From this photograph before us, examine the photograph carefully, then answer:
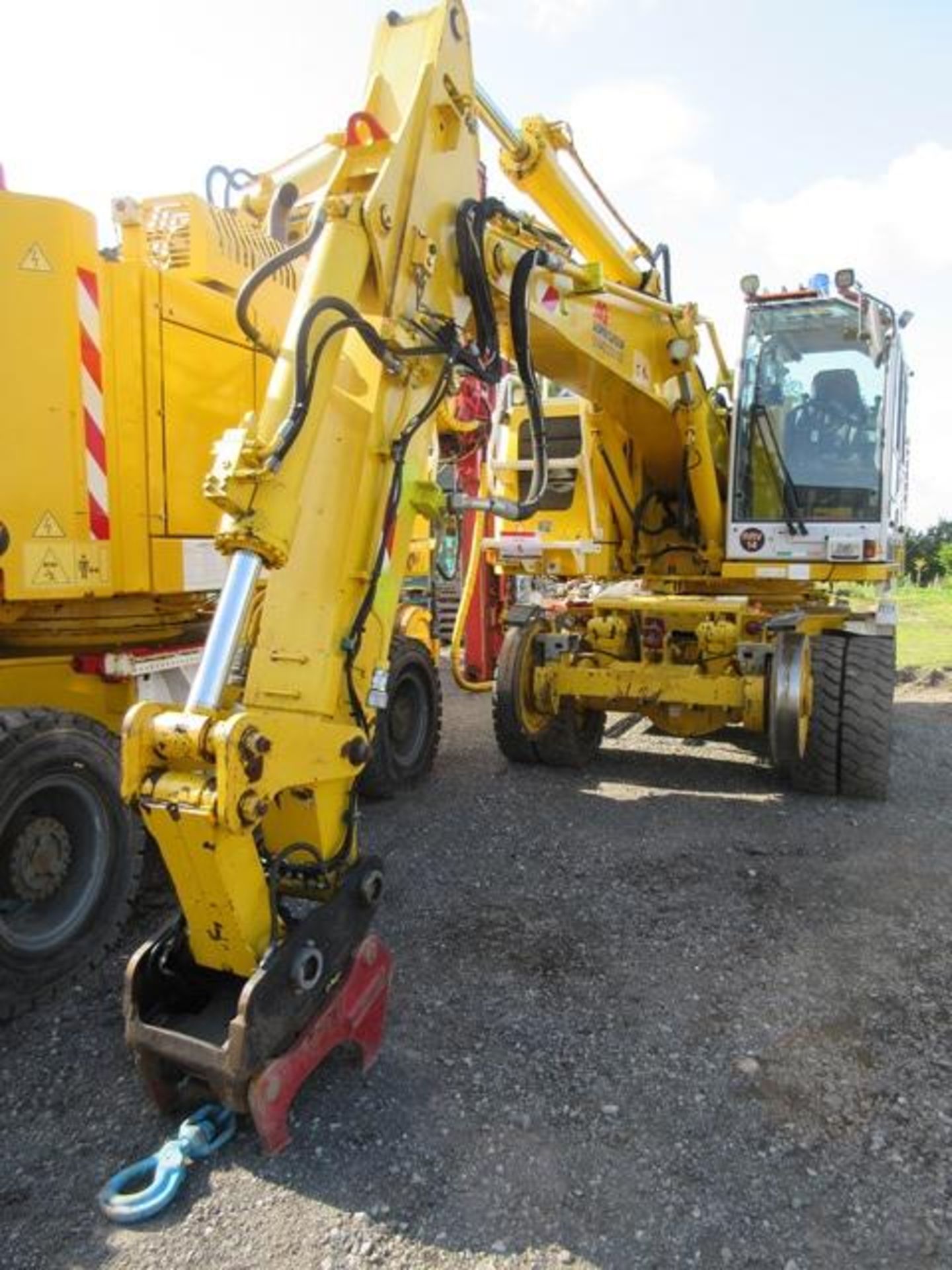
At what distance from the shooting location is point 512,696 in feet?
20.4

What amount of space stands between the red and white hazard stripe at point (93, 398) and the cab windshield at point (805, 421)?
4.09 metres

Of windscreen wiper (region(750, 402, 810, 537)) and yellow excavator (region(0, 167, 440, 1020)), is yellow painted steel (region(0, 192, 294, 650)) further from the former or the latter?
windscreen wiper (region(750, 402, 810, 537))

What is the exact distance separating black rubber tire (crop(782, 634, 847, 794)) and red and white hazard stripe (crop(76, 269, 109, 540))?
13.2 ft

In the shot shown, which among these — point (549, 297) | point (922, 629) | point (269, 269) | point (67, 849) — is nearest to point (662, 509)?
point (549, 297)

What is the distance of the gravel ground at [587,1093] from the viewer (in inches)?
89.6

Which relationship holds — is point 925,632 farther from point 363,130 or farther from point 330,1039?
point 330,1039

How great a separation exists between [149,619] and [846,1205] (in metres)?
3.36

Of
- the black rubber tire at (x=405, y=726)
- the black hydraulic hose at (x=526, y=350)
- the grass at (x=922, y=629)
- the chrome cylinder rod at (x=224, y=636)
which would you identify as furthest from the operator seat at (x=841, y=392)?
the chrome cylinder rod at (x=224, y=636)

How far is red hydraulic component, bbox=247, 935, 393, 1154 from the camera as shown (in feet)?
7.75

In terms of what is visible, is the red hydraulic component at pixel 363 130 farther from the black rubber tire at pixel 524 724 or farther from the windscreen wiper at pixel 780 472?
the windscreen wiper at pixel 780 472

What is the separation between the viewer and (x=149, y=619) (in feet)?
13.9

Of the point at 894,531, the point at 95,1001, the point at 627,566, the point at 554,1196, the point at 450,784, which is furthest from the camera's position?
the point at 627,566

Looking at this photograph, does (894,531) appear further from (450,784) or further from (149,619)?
(149,619)

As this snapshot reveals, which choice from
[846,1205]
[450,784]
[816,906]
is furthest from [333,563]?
[450,784]
